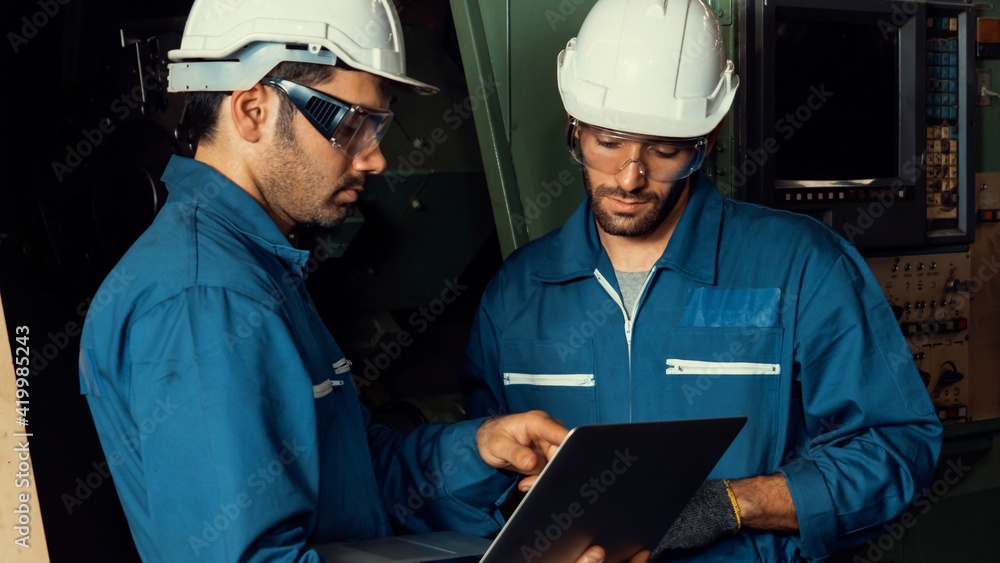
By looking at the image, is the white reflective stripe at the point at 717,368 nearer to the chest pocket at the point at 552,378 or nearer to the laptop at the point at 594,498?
the chest pocket at the point at 552,378

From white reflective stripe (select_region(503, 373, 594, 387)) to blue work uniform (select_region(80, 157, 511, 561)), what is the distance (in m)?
Result: 0.57

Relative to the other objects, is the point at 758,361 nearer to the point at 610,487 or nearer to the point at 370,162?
the point at 610,487

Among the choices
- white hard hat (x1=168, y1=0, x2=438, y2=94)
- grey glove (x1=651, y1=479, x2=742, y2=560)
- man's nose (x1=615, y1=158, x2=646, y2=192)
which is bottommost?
grey glove (x1=651, y1=479, x2=742, y2=560)

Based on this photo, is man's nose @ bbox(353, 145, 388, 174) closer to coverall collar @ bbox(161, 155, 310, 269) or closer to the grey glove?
coverall collar @ bbox(161, 155, 310, 269)

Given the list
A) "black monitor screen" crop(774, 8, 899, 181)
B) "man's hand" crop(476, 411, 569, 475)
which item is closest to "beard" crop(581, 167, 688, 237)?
"man's hand" crop(476, 411, 569, 475)

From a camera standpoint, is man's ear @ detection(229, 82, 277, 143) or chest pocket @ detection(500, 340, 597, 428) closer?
man's ear @ detection(229, 82, 277, 143)

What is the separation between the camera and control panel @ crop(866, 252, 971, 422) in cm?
270

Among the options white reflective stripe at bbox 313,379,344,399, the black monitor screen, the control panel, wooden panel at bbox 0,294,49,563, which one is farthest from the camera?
the control panel

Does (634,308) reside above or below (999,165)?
below

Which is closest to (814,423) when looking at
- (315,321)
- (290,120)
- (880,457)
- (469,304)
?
(880,457)

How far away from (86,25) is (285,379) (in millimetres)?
1604

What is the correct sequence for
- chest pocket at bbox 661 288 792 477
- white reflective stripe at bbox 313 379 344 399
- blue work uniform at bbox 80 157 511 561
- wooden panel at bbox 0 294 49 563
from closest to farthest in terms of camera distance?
blue work uniform at bbox 80 157 511 561 → white reflective stripe at bbox 313 379 344 399 → wooden panel at bbox 0 294 49 563 → chest pocket at bbox 661 288 792 477

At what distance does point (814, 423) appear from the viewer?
185 cm

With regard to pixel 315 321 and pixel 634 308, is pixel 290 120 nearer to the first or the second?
pixel 315 321
